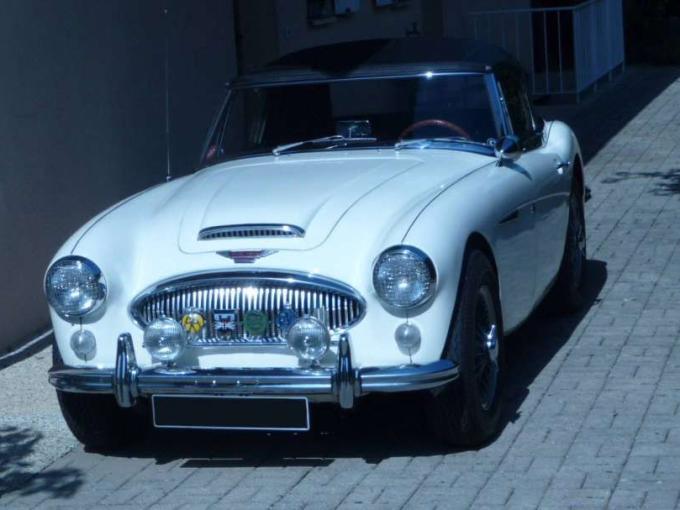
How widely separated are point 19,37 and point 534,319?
3351 millimetres

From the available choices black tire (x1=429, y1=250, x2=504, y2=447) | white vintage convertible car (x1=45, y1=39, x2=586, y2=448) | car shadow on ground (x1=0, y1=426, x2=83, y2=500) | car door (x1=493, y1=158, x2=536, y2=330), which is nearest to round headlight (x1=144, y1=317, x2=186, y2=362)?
white vintage convertible car (x1=45, y1=39, x2=586, y2=448)

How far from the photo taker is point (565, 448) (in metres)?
5.86

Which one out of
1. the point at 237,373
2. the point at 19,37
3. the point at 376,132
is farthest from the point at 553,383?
the point at 19,37

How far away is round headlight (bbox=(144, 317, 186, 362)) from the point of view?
5.62 meters

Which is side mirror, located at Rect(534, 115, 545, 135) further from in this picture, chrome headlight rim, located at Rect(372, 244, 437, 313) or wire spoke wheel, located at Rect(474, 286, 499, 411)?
chrome headlight rim, located at Rect(372, 244, 437, 313)

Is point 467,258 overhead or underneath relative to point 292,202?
underneath

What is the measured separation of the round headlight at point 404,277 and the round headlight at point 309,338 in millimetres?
266

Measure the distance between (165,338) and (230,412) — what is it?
0.39m

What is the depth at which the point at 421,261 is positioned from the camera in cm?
552

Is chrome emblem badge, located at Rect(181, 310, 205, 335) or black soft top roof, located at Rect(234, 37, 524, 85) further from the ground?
black soft top roof, located at Rect(234, 37, 524, 85)

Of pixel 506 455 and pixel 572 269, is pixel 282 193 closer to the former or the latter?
pixel 506 455

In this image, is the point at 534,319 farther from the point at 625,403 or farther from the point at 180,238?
the point at 180,238

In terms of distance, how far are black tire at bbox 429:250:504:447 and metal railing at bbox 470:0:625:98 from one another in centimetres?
1116

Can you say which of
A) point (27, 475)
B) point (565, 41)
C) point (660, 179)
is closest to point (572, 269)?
point (27, 475)
